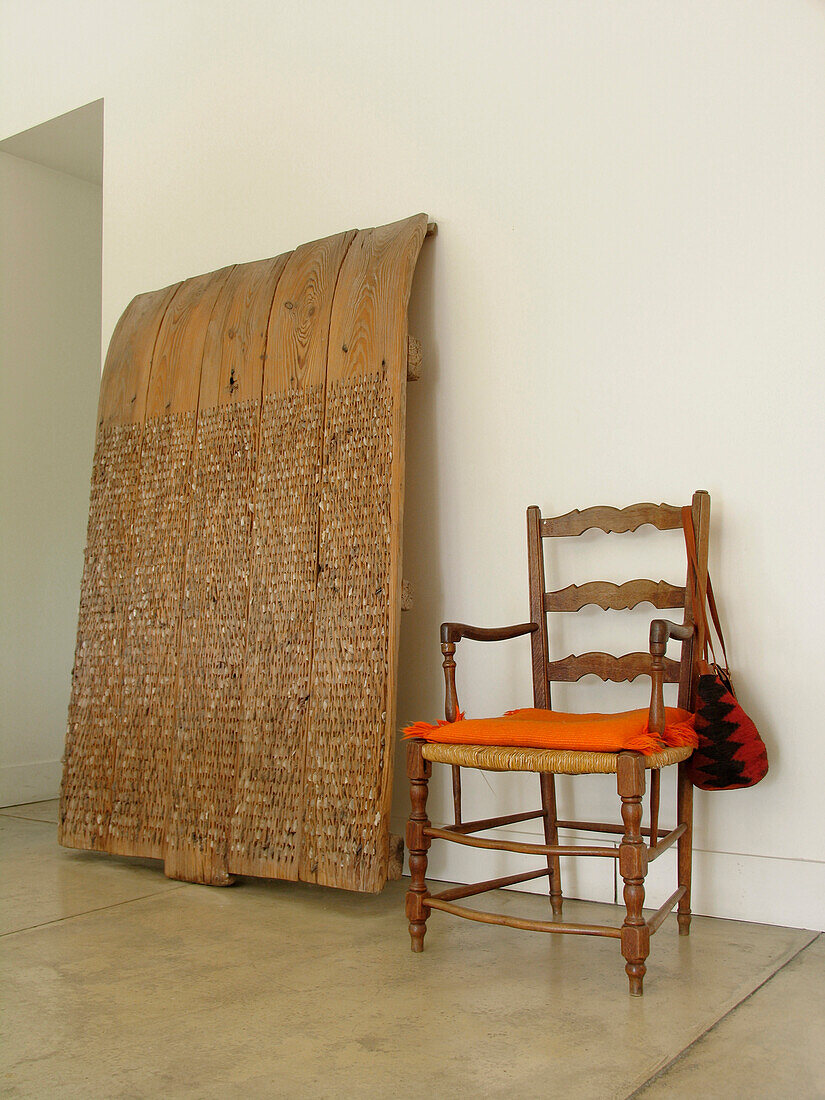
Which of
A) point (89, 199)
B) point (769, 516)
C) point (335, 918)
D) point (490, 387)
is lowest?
point (335, 918)

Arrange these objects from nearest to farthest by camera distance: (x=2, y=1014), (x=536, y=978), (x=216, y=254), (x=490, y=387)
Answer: (x=2, y=1014)
(x=536, y=978)
(x=490, y=387)
(x=216, y=254)

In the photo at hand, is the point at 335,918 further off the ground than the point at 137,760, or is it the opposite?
the point at 137,760

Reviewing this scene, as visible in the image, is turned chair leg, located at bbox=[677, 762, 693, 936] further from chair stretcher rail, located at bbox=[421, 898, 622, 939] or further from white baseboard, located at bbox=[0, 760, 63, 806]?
white baseboard, located at bbox=[0, 760, 63, 806]

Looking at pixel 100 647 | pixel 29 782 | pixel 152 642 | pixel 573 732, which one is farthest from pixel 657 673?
pixel 29 782

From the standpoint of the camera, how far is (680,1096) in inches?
60.9

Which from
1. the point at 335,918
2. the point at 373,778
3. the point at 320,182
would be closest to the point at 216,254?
the point at 320,182

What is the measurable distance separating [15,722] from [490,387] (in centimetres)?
277

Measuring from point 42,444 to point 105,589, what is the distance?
1.54 metres

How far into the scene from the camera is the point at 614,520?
255 centimetres

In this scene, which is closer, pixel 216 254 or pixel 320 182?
pixel 320 182

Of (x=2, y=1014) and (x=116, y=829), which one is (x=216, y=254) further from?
(x=2, y=1014)

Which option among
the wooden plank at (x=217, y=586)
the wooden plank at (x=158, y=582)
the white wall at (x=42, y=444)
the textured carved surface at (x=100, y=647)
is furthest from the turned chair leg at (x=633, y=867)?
the white wall at (x=42, y=444)

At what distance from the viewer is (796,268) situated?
2457 millimetres

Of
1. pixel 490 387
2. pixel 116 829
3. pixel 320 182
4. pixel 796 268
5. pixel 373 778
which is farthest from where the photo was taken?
pixel 320 182
